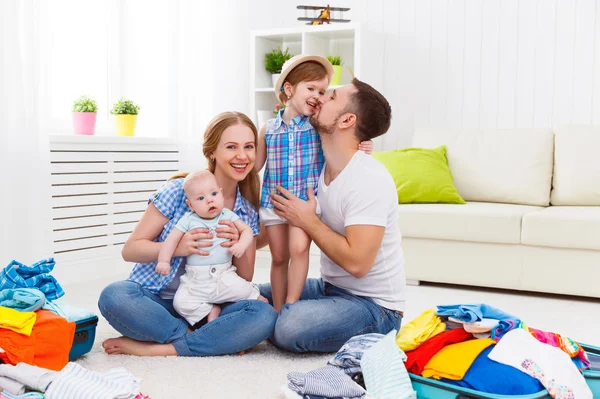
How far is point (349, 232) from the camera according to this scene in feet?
7.36

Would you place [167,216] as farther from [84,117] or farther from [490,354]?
[84,117]

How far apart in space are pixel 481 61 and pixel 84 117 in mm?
2503

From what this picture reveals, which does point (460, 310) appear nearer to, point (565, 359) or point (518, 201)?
point (565, 359)

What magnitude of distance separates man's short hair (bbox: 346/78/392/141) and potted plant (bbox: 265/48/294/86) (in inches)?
98.6

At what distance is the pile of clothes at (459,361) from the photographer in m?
1.80

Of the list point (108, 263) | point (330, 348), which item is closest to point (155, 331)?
point (330, 348)

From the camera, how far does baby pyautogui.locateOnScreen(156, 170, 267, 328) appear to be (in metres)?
2.29

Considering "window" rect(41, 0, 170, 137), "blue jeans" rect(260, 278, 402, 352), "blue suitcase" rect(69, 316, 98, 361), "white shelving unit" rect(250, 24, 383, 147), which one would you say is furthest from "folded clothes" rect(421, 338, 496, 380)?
"window" rect(41, 0, 170, 137)

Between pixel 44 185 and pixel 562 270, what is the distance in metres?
2.56

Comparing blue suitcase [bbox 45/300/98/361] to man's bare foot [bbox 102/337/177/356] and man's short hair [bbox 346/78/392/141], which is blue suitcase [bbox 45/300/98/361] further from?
man's short hair [bbox 346/78/392/141]

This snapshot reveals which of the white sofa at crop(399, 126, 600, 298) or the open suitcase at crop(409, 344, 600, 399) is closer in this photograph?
the open suitcase at crop(409, 344, 600, 399)

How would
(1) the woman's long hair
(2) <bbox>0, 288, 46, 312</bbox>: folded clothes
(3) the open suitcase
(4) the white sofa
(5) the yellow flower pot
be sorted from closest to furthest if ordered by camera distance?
(3) the open suitcase
(2) <bbox>0, 288, 46, 312</bbox>: folded clothes
(1) the woman's long hair
(4) the white sofa
(5) the yellow flower pot

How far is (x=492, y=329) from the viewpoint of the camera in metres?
1.97

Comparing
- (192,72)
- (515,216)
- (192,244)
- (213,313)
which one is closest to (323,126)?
(192,244)
